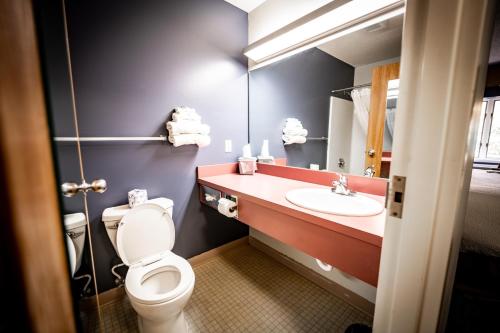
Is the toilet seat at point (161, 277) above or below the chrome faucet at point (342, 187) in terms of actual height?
below

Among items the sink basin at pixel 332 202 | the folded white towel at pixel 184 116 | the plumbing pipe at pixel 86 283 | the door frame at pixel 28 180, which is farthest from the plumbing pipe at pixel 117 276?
the door frame at pixel 28 180

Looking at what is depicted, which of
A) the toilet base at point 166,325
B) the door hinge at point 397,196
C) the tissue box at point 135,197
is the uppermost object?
the door hinge at point 397,196

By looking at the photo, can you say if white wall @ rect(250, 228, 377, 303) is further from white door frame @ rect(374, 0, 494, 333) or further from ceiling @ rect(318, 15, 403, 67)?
ceiling @ rect(318, 15, 403, 67)

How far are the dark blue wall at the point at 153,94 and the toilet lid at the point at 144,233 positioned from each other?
228 millimetres

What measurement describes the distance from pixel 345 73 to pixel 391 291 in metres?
1.42

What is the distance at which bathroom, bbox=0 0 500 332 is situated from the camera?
0.42 meters

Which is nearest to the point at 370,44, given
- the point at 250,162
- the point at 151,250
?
the point at 250,162

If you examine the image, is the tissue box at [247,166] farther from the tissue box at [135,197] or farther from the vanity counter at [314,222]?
the tissue box at [135,197]

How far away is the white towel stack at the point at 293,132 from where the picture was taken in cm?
187

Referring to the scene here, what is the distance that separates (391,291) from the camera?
522mm

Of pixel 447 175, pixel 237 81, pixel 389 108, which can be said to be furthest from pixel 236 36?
pixel 447 175

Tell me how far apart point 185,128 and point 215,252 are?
1.30 m

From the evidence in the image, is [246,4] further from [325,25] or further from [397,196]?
[397,196]

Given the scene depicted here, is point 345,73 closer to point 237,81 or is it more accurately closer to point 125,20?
point 237,81
